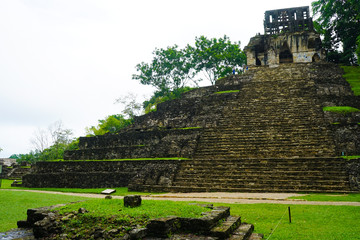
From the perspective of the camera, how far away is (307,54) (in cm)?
2573

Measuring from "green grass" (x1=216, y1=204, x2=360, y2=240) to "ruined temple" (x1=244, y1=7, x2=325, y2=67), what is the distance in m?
20.5

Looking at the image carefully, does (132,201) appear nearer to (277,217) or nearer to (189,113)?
(277,217)

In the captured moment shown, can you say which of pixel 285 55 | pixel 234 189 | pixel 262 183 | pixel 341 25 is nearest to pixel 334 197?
pixel 262 183

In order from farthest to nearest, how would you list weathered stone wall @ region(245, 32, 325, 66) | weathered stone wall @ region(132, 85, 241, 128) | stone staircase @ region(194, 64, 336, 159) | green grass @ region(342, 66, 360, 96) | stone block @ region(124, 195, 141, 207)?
weathered stone wall @ region(245, 32, 325, 66) < green grass @ region(342, 66, 360, 96) < weathered stone wall @ region(132, 85, 241, 128) < stone staircase @ region(194, 64, 336, 159) < stone block @ region(124, 195, 141, 207)

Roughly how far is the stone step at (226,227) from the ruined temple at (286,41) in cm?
2230

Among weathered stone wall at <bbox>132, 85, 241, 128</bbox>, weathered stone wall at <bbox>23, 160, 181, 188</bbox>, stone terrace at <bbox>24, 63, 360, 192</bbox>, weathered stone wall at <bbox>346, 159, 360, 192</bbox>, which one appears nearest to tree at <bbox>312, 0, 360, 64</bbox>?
stone terrace at <bbox>24, 63, 360, 192</bbox>

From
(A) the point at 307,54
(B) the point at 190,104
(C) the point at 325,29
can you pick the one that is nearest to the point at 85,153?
(B) the point at 190,104

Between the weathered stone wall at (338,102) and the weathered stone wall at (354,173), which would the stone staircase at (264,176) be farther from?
the weathered stone wall at (338,102)

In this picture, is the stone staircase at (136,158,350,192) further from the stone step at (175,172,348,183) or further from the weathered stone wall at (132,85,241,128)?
the weathered stone wall at (132,85,241,128)

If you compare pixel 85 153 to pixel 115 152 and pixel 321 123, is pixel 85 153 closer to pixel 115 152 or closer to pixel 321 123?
pixel 115 152

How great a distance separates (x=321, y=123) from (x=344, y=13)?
→ 19141 mm

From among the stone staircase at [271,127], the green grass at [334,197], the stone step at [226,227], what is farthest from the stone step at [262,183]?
the stone step at [226,227]

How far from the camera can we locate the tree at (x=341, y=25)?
2630 centimetres

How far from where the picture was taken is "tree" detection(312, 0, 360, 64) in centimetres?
2630
